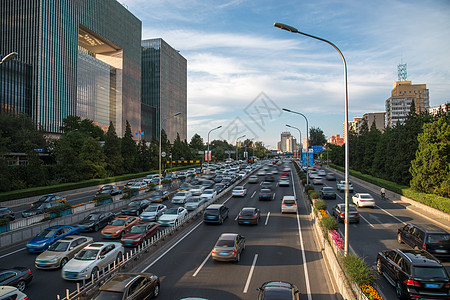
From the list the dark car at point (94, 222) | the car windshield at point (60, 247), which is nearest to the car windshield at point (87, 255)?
the car windshield at point (60, 247)

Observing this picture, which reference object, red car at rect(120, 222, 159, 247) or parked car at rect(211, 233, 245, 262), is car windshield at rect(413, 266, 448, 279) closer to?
parked car at rect(211, 233, 245, 262)

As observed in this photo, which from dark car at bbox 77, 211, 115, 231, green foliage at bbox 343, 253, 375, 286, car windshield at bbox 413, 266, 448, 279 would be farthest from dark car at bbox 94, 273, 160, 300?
dark car at bbox 77, 211, 115, 231

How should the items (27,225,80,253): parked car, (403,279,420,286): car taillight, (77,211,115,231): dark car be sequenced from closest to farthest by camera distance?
1. (403,279,420,286): car taillight
2. (27,225,80,253): parked car
3. (77,211,115,231): dark car

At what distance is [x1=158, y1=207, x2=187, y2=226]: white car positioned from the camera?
2233cm

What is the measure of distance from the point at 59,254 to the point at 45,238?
13.3 ft

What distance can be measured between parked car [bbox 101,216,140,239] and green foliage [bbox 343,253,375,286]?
572 inches

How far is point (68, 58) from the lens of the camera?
258 ft

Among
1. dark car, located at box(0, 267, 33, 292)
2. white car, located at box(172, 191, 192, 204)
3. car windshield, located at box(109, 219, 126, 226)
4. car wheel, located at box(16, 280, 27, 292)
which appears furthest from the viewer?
white car, located at box(172, 191, 192, 204)

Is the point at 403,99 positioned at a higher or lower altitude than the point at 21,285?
higher

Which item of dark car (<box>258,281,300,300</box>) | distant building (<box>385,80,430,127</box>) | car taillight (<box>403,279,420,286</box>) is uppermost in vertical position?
distant building (<box>385,80,430,127</box>)

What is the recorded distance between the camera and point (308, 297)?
10938 mm

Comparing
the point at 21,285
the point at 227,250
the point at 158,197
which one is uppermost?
the point at 227,250

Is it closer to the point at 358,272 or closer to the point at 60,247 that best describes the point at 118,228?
the point at 60,247

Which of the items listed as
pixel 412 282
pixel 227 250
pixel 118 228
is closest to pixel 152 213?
pixel 118 228
